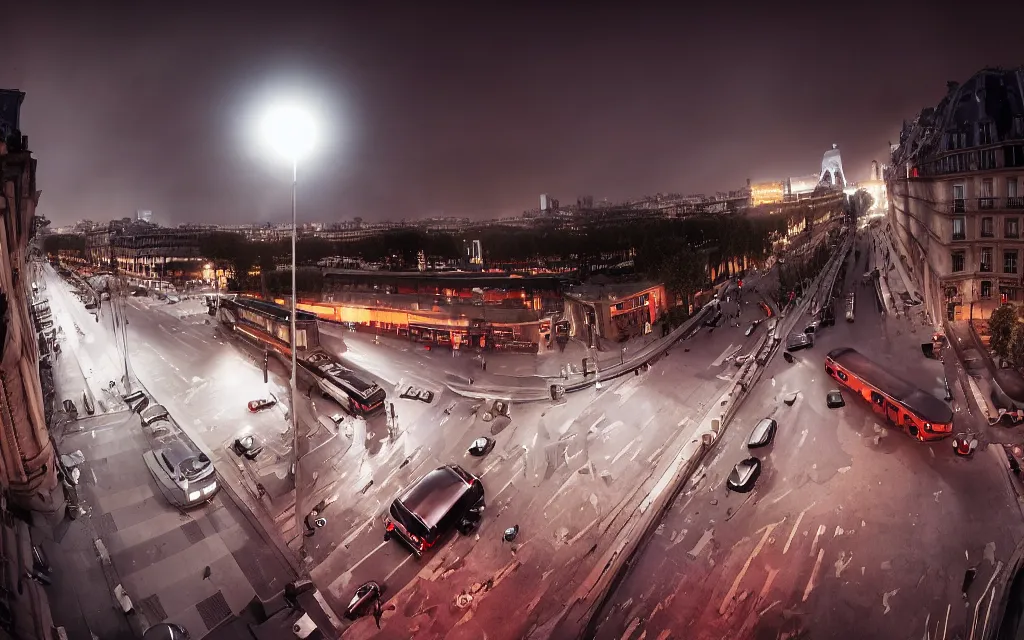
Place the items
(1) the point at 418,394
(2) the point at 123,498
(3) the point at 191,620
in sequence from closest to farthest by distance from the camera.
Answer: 1. (3) the point at 191,620
2. (2) the point at 123,498
3. (1) the point at 418,394

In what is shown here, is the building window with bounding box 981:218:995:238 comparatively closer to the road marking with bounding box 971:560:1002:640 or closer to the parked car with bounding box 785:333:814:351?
the parked car with bounding box 785:333:814:351

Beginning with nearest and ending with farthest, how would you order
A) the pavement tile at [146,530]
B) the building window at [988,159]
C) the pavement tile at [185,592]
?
the pavement tile at [185,592]
the pavement tile at [146,530]
the building window at [988,159]

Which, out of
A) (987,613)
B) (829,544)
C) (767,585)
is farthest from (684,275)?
(987,613)

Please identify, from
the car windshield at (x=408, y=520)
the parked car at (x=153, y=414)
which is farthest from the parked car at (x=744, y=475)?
the parked car at (x=153, y=414)

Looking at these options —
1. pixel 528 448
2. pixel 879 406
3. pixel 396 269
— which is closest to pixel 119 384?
pixel 396 269

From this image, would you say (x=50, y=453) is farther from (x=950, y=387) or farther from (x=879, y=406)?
(x=950, y=387)

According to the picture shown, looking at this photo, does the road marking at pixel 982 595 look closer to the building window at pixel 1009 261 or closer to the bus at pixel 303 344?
the building window at pixel 1009 261

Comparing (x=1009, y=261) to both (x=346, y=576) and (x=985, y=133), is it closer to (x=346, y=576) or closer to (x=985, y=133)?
(x=985, y=133)
